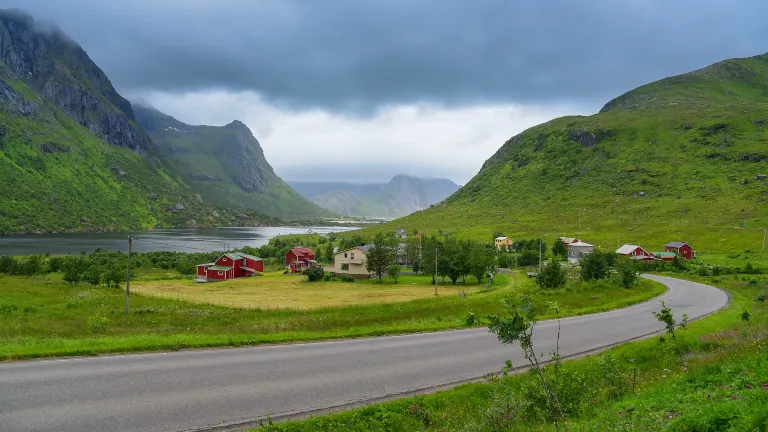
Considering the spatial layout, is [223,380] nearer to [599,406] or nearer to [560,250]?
[599,406]

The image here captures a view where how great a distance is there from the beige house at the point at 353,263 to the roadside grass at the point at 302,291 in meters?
7.05

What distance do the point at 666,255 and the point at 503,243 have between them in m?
44.9

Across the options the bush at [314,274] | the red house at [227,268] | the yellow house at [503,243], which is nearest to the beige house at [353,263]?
the bush at [314,274]

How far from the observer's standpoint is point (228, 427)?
423 inches

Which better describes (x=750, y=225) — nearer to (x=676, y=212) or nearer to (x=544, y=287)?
(x=676, y=212)

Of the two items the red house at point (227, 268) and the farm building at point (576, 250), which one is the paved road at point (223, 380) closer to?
the red house at point (227, 268)

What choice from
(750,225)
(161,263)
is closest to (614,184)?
(750,225)

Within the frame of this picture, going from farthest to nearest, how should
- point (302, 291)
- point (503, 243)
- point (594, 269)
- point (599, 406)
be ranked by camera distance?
1. point (503, 243)
2. point (302, 291)
3. point (594, 269)
4. point (599, 406)

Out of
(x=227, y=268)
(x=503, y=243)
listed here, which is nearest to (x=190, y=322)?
(x=227, y=268)

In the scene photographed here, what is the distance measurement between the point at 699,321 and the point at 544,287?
27.2 m

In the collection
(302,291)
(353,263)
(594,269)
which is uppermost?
(594,269)

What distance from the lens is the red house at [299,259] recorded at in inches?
4337

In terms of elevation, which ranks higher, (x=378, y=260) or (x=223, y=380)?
(x=223, y=380)

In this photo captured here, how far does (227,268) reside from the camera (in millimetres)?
95812
